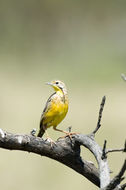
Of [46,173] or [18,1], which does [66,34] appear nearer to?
[18,1]

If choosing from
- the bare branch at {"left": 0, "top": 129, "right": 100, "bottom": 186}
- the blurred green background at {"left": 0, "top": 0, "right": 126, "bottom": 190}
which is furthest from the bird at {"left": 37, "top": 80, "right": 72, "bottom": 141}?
the blurred green background at {"left": 0, "top": 0, "right": 126, "bottom": 190}

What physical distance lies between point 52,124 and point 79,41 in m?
15.0

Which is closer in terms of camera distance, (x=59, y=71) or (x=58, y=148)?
(x=58, y=148)

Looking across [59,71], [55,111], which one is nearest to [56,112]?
[55,111]

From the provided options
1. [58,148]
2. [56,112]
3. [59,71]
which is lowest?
[58,148]

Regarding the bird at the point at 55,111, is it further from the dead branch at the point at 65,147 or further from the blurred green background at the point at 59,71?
the blurred green background at the point at 59,71

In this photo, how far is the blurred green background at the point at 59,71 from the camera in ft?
36.0

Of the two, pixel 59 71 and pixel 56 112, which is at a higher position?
pixel 59 71

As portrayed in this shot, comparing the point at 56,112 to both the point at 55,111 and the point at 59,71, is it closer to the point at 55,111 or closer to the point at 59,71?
the point at 55,111

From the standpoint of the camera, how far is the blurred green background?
11.0 meters

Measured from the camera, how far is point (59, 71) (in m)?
17.0

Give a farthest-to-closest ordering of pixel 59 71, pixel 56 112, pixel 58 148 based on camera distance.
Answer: pixel 59 71, pixel 56 112, pixel 58 148

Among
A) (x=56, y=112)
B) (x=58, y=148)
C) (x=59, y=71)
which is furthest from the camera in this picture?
(x=59, y=71)

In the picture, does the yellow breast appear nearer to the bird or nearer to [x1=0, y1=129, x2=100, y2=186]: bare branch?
the bird
